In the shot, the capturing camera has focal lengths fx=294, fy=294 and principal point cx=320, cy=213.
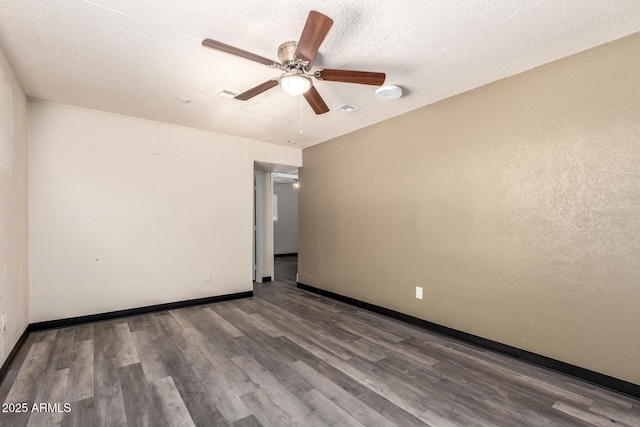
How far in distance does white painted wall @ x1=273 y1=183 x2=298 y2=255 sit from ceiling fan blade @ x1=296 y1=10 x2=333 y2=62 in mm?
7441

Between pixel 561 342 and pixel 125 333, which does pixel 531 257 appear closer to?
pixel 561 342

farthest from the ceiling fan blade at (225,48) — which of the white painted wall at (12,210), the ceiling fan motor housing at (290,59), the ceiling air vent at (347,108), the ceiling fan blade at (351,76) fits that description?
the white painted wall at (12,210)

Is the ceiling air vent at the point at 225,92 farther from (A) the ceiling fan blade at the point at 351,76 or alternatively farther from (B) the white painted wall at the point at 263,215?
(B) the white painted wall at the point at 263,215

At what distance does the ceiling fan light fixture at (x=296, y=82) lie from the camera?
212 centimetres

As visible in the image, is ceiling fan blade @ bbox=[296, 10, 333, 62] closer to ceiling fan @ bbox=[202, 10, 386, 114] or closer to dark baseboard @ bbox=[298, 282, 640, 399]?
ceiling fan @ bbox=[202, 10, 386, 114]

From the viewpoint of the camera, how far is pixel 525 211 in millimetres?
2559

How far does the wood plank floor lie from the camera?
1.81 metres

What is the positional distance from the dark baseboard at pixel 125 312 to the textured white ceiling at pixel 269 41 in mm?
2436

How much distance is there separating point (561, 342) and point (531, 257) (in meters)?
0.68

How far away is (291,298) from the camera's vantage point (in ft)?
15.0

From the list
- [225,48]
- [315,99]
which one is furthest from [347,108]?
[225,48]

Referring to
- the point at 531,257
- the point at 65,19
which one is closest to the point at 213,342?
the point at 65,19

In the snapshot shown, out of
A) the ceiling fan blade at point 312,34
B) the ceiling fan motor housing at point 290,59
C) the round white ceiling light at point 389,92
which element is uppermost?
the round white ceiling light at point 389,92

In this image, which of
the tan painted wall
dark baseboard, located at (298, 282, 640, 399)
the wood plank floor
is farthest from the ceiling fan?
dark baseboard, located at (298, 282, 640, 399)
